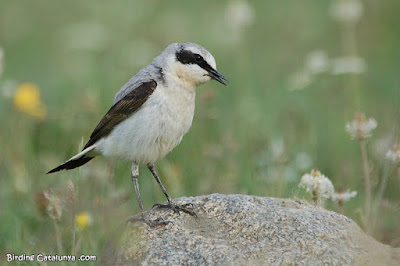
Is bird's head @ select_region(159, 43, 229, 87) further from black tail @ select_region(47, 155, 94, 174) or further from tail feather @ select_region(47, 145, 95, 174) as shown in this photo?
black tail @ select_region(47, 155, 94, 174)

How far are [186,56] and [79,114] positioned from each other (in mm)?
2428

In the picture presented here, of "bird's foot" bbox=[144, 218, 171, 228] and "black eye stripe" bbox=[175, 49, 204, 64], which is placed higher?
"black eye stripe" bbox=[175, 49, 204, 64]

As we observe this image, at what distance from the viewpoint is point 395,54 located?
42.6 ft

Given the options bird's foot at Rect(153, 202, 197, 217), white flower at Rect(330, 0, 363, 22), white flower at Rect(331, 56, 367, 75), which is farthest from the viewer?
white flower at Rect(330, 0, 363, 22)

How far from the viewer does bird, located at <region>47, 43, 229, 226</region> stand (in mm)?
6027

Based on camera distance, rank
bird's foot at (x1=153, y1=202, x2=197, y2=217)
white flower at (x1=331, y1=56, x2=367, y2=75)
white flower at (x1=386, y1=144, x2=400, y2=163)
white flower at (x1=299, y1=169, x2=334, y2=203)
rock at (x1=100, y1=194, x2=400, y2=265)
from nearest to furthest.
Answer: rock at (x1=100, y1=194, x2=400, y2=265) < bird's foot at (x1=153, y1=202, x2=197, y2=217) < white flower at (x1=299, y1=169, x2=334, y2=203) < white flower at (x1=386, y1=144, x2=400, y2=163) < white flower at (x1=331, y1=56, x2=367, y2=75)

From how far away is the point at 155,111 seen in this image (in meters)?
6.02

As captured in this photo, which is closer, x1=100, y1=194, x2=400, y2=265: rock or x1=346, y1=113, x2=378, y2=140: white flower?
x1=100, y1=194, x2=400, y2=265: rock

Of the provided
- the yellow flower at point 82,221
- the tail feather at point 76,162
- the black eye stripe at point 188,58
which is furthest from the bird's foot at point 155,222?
the black eye stripe at point 188,58

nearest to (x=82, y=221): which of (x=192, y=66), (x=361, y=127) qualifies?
(x=192, y=66)

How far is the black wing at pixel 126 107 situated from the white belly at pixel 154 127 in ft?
0.14

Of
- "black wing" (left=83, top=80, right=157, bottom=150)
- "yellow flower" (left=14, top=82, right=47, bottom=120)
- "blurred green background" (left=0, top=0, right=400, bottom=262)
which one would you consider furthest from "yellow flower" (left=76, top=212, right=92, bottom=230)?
"yellow flower" (left=14, top=82, right=47, bottom=120)

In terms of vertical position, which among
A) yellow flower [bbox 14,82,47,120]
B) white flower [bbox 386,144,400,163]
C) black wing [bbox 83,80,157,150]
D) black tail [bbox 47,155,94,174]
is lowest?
white flower [bbox 386,144,400,163]

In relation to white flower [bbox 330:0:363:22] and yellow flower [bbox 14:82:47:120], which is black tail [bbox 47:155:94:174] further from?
white flower [bbox 330:0:363:22]
